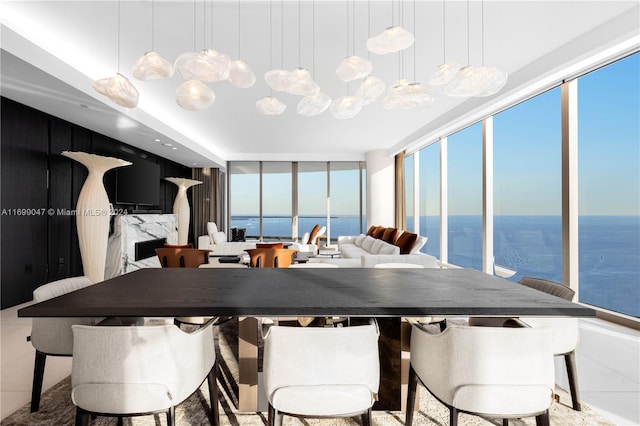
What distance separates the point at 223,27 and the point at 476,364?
3226 mm

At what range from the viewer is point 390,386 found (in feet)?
6.27

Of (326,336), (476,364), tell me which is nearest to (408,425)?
(476,364)

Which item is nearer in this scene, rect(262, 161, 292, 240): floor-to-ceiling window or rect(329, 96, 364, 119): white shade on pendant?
rect(329, 96, 364, 119): white shade on pendant

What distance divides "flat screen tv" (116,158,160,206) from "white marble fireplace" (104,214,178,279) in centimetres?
36

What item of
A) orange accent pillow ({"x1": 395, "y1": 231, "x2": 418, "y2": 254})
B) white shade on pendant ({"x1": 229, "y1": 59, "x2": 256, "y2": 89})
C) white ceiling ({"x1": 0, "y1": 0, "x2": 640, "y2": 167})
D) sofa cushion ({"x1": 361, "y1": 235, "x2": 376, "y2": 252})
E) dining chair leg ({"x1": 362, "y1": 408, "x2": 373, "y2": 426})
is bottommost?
dining chair leg ({"x1": 362, "y1": 408, "x2": 373, "y2": 426})

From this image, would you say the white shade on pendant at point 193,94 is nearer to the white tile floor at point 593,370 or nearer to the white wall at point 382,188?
the white tile floor at point 593,370

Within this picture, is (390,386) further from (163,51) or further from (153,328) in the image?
(163,51)

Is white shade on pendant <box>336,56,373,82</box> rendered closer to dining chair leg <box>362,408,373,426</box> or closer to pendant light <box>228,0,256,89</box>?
pendant light <box>228,0,256,89</box>

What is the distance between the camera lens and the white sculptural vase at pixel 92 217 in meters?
4.09

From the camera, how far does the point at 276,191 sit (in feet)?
32.9

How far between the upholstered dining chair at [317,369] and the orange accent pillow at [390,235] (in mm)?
4586

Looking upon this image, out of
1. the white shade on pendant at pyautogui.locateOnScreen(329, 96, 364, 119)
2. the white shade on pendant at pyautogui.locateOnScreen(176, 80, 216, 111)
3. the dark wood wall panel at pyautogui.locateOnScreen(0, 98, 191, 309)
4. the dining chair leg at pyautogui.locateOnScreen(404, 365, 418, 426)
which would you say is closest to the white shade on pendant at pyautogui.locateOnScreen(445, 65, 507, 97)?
the white shade on pendant at pyautogui.locateOnScreen(329, 96, 364, 119)

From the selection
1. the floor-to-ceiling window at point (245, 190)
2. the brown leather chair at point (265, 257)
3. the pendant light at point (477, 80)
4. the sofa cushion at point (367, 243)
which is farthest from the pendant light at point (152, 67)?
the floor-to-ceiling window at point (245, 190)

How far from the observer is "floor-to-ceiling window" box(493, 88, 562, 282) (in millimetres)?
4453
